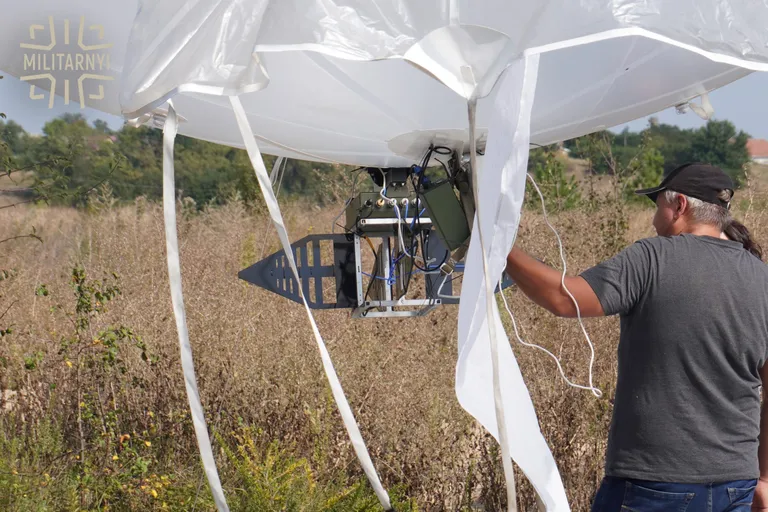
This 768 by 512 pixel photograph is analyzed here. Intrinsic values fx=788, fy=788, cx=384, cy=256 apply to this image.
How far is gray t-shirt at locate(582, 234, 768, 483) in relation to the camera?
1.90 meters

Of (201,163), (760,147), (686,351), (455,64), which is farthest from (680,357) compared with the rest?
(760,147)

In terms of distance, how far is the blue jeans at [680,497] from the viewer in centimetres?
191

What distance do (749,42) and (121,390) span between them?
2945mm

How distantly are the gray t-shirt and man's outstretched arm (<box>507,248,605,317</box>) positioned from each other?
27mm

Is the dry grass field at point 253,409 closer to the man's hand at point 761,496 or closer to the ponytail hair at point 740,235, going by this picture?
the man's hand at point 761,496

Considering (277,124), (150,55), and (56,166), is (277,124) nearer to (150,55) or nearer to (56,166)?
(150,55)

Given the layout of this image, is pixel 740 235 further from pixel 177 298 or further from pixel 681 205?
pixel 177 298

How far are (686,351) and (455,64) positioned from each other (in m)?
0.89

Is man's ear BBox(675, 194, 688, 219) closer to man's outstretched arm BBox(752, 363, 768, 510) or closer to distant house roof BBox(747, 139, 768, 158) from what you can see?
man's outstretched arm BBox(752, 363, 768, 510)

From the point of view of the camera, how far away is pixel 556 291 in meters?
1.86

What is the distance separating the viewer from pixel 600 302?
188cm

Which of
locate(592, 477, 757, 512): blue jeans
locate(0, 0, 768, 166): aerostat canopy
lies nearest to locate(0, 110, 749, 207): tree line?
locate(0, 0, 768, 166): aerostat canopy

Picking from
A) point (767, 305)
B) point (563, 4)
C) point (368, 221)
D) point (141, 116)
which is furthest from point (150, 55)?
point (767, 305)

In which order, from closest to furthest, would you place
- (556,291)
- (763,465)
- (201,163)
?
(556,291)
(763,465)
(201,163)
